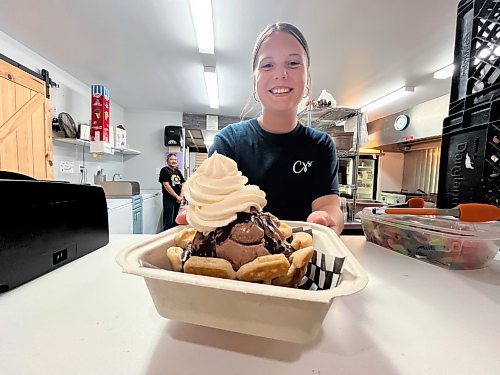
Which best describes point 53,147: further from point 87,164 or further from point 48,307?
point 48,307

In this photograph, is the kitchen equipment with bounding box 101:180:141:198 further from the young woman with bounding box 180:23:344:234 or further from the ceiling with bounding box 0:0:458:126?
the young woman with bounding box 180:23:344:234

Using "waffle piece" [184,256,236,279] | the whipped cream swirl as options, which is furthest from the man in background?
"waffle piece" [184,256,236,279]

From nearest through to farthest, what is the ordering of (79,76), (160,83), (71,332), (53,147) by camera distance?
1. (71,332)
2. (53,147)
3. (79,76)
4. (160,83)

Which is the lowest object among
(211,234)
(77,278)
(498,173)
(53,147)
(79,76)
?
(77,278)

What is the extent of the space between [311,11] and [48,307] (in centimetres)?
230

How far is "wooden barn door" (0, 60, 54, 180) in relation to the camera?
7.00 feet

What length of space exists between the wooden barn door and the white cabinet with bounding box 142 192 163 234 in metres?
1.58

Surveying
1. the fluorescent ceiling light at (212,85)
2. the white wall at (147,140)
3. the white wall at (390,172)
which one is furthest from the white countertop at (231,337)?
the white wall at (390,172)

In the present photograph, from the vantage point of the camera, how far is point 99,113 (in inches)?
121

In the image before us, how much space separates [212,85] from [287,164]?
2924 mm

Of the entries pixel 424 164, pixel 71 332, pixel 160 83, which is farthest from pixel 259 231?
pixel 424 164

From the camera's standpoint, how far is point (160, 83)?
3.53 m

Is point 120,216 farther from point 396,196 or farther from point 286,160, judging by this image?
point 396,196

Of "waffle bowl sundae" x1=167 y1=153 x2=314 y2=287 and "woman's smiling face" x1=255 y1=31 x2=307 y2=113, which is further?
"woman's smiling face" x1=255 y1=31 x2=307 y2=113
